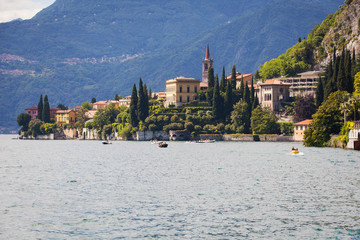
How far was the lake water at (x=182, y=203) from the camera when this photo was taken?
102 ft

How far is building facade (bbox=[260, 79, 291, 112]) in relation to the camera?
164m

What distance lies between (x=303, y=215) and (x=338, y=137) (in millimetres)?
64882

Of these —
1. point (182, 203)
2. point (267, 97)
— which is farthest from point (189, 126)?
point (182, 203)

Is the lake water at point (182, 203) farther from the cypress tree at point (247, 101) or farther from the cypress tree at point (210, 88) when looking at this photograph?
the cypress tree at point (210, 88)

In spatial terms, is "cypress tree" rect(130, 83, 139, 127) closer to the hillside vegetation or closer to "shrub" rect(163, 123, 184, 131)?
"shrub" rect(163, 123, 184, 131)

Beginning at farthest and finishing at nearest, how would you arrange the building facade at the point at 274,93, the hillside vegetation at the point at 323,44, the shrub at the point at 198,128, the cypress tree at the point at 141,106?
the hillside vegetation at the point at 323,44 < the building facade at the point at 274,93 < the cypress tree at the point at 141,106 < the shrub at the point at 198,128

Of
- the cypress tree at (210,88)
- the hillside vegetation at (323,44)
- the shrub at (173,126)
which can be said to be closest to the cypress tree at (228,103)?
the cypress tree at (210,88)

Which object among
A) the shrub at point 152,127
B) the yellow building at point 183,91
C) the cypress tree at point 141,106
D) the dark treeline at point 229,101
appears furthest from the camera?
the yellow building at point 183,91

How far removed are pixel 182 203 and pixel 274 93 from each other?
5039 inches

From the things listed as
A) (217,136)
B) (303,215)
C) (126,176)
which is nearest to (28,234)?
(303,215)

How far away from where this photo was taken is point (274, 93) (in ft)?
538

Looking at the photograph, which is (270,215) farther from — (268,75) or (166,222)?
(268,75)

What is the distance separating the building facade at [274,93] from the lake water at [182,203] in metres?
99.8

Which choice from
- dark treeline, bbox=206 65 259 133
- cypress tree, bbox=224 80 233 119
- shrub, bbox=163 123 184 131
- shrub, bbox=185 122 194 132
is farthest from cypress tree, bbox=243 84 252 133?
shrub, bbox=163 123 184 131
